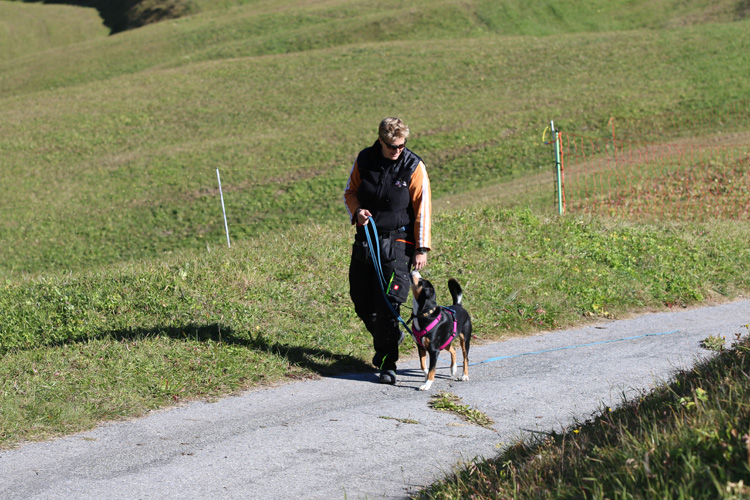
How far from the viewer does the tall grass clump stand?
273 centimetres

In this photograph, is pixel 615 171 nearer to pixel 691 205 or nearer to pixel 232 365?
pixel 691 205

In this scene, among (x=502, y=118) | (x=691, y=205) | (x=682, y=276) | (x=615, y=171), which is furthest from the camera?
(x=502, y=118)

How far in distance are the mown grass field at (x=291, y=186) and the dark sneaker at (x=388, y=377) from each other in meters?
0.62

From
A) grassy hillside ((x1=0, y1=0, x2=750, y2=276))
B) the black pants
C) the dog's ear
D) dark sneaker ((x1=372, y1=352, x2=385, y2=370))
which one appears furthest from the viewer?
→ grassy hillside ((x1=0, y1=0, x2=750, y2=276))

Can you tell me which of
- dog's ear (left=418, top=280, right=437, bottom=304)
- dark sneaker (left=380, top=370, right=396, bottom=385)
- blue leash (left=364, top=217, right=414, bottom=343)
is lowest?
dark sneaker (left=380, top=370, right=396, bottom=385)

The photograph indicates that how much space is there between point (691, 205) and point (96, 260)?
1419 cm

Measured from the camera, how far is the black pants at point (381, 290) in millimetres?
6410

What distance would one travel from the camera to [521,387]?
6.25 meters

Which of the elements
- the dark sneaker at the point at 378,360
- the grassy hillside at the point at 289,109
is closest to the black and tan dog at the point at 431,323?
the dark sneaker at the point at 378,360

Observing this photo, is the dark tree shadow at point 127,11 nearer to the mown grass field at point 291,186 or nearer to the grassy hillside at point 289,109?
the mown grass field at point 291,186

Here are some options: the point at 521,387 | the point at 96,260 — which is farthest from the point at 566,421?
the point at 96,260

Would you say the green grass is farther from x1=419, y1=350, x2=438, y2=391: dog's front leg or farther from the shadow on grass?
x1=419, y1=350, x2=438, y2=391: dog's front leg

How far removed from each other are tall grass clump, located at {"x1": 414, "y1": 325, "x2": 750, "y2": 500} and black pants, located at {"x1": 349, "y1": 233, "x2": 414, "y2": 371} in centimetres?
248

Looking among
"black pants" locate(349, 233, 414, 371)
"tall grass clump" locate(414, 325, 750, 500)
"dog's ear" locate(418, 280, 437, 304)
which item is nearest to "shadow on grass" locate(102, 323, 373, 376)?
"black pants" locate(349, 233, 414, 371)
